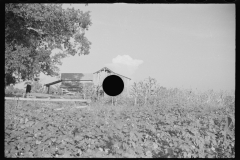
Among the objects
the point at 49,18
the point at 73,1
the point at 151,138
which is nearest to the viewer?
the point at 73,1

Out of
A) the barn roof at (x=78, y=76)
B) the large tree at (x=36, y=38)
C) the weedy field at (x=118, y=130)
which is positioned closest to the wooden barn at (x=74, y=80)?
the barn roof at (x=78, y=76)

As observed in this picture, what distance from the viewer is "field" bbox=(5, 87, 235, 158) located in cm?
235

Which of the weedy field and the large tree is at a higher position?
the large tree

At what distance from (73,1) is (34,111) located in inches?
94.3

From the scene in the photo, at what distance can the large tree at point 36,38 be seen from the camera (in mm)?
2668

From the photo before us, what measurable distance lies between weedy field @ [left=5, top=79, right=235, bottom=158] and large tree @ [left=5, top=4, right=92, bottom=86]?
2.58ft

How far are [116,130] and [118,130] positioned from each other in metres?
0.04

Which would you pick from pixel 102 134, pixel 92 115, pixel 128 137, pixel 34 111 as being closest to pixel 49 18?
pixel 34 111

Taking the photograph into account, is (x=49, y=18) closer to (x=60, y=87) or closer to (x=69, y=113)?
(x=60, y=87)

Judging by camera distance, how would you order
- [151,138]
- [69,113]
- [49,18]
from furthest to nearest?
[49,18] → [69,113] → [151,138]

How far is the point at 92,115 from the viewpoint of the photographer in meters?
2.78

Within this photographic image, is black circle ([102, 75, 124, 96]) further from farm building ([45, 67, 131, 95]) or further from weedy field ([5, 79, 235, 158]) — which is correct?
weedy field ([5, 79, 235, 158])

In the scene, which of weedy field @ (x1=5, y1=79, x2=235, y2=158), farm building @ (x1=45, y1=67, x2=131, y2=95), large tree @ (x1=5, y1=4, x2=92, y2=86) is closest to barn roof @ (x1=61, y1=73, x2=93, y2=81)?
farm building @ (x1=45, y1=67, x2=131, y2=95)

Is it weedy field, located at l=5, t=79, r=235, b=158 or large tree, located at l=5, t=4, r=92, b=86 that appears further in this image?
large tree, located at l=5, t=4, r=92, b=86
